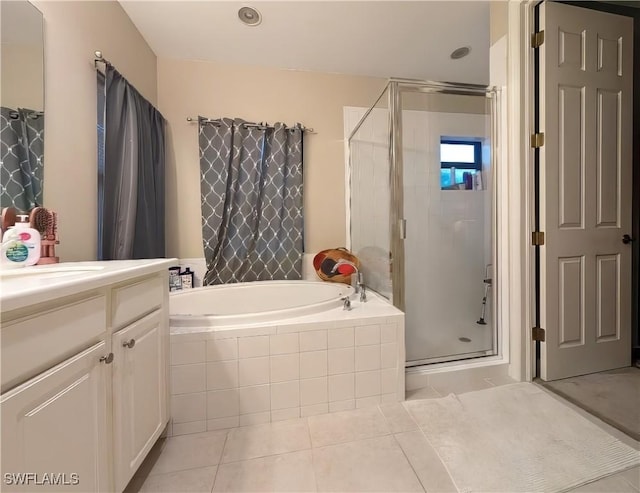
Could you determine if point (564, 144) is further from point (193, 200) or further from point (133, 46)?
point (133, 46)

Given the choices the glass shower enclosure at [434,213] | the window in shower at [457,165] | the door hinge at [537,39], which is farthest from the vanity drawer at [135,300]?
the door hinge at [537,39]

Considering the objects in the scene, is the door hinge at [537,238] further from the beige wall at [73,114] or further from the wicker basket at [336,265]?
the beige wall at [73,114]

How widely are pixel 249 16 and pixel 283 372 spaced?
2274 millimetres

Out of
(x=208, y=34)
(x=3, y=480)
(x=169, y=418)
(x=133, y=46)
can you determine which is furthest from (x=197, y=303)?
(x=208, y=34)

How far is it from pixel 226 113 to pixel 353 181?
4.21ft

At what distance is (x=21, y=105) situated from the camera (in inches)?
40.7

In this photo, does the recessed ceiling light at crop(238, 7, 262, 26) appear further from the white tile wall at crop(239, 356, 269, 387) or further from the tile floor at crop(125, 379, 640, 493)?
the tile floor at crop(125, 379, 640, 493)

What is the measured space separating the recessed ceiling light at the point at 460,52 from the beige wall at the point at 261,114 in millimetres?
634

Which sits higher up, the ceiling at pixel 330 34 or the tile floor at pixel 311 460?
the ceiling at pixel 330 34

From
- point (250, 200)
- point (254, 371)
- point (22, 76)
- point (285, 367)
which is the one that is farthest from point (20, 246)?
point (250, 200)

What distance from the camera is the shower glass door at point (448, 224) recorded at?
1786mm

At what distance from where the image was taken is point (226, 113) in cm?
227

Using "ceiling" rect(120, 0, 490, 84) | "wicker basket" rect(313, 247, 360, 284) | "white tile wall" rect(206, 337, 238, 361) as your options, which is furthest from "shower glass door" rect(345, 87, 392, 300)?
"white tile wall" rect(206, 337, 238, 361)

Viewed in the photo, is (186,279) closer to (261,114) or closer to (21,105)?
(21,105)
